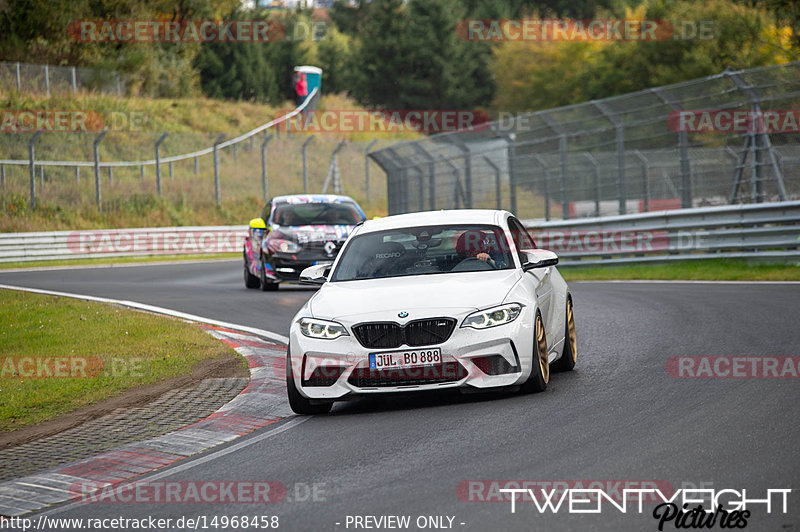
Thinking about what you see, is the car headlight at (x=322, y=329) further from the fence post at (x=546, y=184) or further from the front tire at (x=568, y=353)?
the fence post at (x=546, y=184)

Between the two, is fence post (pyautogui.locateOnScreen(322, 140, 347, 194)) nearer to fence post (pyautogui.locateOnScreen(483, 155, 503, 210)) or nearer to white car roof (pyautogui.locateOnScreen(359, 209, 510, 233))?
fence post (pyautogui.locateOnScreen(483, 155, 503, 210))

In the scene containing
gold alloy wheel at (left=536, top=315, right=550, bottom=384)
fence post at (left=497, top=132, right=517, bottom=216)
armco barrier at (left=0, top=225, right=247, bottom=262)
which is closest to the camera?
gold alloy wheel at (left=536, top=315, right=550, bottom=384)

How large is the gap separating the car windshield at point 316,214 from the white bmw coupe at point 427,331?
10.9 metres

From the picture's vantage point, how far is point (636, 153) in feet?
81.7

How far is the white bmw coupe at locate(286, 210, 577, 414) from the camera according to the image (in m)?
8.27

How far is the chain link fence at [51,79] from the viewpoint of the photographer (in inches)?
1786

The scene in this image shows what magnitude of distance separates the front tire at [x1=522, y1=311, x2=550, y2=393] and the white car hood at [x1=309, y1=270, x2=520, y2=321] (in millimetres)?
360

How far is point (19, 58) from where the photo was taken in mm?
51188

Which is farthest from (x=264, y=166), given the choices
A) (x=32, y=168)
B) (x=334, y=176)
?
(x=32, y=168)

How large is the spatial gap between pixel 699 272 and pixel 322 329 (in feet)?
41.0

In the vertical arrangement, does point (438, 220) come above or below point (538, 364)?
above

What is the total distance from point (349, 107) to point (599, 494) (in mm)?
68390

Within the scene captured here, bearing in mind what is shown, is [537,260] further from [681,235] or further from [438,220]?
[681,235]

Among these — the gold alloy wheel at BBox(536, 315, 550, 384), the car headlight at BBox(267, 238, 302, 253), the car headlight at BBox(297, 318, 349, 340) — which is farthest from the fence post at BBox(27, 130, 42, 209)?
the gold alloy wheel at BBox(536, 315, 550, 384)
